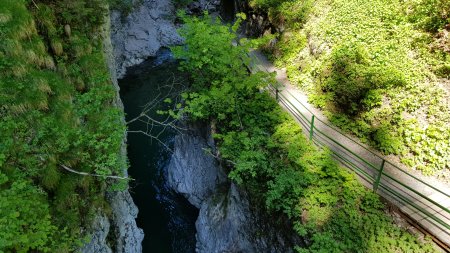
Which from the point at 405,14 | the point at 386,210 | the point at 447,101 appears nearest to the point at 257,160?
the point at 386,210

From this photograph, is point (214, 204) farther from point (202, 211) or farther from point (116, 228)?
point (116, 228)

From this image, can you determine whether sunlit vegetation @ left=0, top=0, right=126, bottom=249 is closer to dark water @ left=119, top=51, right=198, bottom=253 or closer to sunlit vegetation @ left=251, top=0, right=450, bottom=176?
dark water @ left=119, top=51, right=198, bottom=253

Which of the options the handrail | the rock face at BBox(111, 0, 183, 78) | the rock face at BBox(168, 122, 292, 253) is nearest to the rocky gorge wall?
the rock face at BBox(168, 122, 292, 253)

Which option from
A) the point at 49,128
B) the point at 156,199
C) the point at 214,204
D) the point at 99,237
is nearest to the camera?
the point at 49,128

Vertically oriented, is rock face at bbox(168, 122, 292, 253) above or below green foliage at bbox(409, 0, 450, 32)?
below

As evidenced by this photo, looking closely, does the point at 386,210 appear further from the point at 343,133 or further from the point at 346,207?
the point at 343,133

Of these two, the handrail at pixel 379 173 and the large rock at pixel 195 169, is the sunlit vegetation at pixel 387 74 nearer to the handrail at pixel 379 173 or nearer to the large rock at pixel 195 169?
the handrail at pixel 379 173

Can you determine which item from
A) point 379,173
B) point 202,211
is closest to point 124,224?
point 202,211

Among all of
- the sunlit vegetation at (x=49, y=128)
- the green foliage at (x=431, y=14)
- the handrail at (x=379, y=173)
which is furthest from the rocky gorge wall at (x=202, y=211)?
the green foliage at (x=431, y=14)
